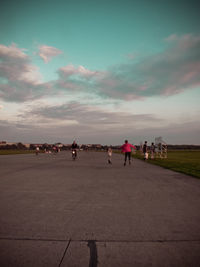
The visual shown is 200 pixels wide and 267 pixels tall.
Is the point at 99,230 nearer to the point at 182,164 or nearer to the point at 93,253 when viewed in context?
the point at 93,253

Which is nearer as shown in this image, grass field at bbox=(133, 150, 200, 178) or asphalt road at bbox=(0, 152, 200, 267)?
asphalt road at bbox=(0, 152, 200, 267)

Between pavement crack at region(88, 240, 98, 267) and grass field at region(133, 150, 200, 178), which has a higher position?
grass field at region(133, 150, 200, 178)

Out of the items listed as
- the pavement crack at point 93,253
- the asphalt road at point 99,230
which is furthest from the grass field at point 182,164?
→ the pavement crack at point 93,253

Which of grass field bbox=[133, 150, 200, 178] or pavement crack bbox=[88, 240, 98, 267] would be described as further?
grass field bbox=[133, 150, 200, 178]

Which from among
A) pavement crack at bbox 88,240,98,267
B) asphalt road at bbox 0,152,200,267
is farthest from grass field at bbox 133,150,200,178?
pavement crack at bbox 88,240,98,267

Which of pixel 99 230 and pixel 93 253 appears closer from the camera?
pixel 93 253

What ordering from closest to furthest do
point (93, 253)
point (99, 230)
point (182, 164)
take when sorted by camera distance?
1. point (93, 253)
2. point (99, 230)
3. point (182, 164)

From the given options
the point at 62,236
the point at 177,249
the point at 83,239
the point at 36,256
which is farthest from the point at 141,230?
the point at 36,256

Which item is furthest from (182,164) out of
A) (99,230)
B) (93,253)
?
(93,253)

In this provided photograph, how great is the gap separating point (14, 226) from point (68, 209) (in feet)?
4.37

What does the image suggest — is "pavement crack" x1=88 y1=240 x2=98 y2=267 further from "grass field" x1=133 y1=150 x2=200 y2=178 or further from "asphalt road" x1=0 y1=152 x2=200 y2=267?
"grass field" x1=133 y1=150 x2=200 y2=178

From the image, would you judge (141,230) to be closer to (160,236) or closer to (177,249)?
(160,236)

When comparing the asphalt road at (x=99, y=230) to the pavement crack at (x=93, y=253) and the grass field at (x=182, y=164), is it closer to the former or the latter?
the pavement crack at (x=93, y=253)

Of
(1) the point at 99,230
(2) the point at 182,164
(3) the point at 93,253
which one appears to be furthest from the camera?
(2) the point at 182,164
